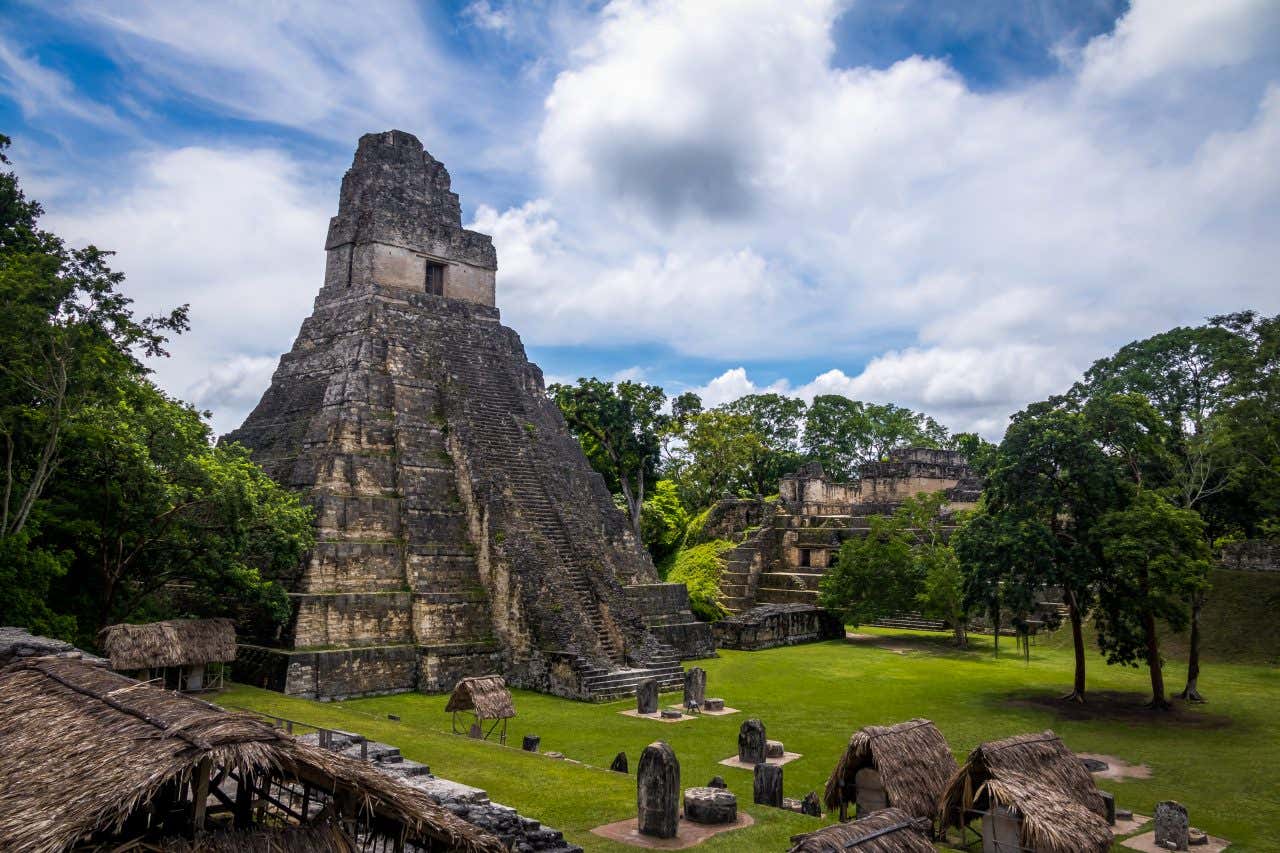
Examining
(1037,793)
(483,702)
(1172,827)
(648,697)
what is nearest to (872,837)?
(1037,793)

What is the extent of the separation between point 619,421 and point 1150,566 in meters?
23.3

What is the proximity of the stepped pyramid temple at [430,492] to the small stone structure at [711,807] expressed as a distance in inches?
282

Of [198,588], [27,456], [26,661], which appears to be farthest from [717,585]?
→ [26,661]

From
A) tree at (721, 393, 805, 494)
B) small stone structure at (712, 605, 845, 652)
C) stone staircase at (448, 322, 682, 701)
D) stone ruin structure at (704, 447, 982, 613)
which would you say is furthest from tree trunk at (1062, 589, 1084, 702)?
tree at (721, 393, 805, 494)

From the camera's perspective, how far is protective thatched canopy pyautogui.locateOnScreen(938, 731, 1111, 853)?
8.70 meters

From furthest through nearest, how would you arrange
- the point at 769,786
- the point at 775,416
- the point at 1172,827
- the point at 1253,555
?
1. the point at 775,416
2. the point at 1253,555
3. the point at 769,786
4. the point at 1172,827

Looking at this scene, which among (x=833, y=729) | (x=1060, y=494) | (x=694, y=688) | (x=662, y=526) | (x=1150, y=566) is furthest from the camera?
(x=662, y=526)

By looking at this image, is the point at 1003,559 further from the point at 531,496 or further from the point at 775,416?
the point at 775,416

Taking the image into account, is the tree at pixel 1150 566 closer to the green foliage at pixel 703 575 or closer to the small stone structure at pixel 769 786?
the small stone structure at pixel 769 786

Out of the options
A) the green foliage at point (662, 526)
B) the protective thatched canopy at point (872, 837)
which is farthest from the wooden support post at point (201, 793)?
the green foliage at point (662, 526)

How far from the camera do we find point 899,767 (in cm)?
994

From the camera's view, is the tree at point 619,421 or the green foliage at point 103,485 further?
the tree at point 619,421

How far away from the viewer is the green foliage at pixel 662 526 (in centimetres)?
3669

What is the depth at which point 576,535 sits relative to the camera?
21.0 metres
